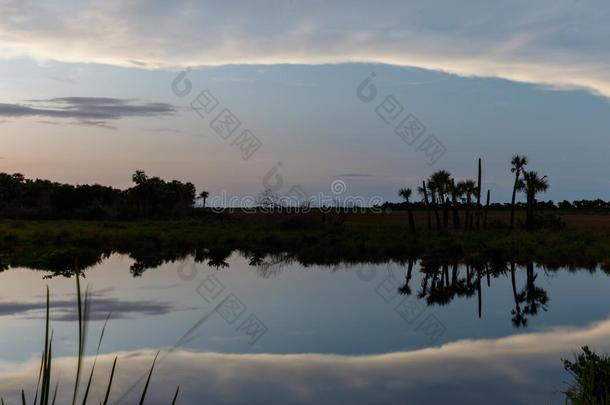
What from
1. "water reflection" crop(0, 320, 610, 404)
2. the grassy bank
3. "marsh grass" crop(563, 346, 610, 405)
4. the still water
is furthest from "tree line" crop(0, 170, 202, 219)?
"marsh grass" crop(563, 346, 610, 405)

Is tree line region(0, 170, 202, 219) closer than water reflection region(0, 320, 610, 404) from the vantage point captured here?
No

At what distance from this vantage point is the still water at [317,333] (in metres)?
9.45

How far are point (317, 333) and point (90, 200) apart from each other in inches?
2255

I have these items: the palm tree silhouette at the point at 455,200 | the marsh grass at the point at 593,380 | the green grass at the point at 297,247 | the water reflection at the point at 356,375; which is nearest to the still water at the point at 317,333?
the water reflection at the point at 356,375

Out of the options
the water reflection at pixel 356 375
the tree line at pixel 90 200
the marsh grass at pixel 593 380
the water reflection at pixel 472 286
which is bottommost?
the water reflection at pixel 356 375

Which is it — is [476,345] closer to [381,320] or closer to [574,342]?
[574,342]

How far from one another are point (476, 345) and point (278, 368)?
14.0 ft

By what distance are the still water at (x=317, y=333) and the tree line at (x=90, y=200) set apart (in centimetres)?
3677

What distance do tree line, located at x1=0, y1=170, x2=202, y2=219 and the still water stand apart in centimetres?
3677

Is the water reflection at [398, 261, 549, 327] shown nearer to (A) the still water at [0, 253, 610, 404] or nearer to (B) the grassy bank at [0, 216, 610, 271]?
(A) the still water at [0, 253, 610, 404]

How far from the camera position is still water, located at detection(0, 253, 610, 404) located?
31.0 ft

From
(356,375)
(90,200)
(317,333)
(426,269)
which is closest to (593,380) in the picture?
(356,375)

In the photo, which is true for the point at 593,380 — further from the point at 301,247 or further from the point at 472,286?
the point at 301,247

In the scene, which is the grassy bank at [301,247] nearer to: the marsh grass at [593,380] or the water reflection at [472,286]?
the water reflection at [472,286]
